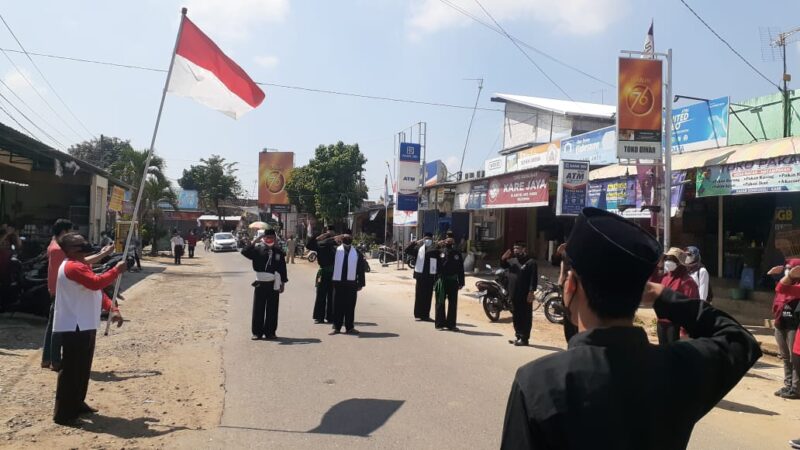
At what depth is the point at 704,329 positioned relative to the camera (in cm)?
189

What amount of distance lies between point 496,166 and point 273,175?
33.2 m

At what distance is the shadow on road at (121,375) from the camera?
7004 millimetres

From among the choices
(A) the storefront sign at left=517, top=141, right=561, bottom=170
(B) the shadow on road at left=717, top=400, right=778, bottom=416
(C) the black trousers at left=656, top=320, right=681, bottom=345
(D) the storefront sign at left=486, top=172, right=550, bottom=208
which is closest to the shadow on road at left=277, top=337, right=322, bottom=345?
(C) the black trousers at left=656, top=320, right=681, bottom=345

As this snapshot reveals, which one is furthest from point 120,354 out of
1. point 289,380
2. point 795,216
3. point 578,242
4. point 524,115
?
point 524,115

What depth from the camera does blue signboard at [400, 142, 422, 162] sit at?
27.4 meters

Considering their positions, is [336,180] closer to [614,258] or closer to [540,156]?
[540,156]

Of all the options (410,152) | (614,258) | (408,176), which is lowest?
(614,258)

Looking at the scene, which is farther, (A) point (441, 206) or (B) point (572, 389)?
(A) point (441, 206)

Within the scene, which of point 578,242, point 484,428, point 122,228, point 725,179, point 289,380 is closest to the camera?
point 578,242

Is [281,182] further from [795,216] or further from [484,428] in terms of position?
[484,428]

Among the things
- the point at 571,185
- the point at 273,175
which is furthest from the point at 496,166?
the point at 273,175

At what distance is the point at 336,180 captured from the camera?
1623 inches

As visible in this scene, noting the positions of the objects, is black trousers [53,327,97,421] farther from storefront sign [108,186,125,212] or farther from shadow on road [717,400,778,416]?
storefront sign [108,186,125,212]

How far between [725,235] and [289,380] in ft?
39.9
